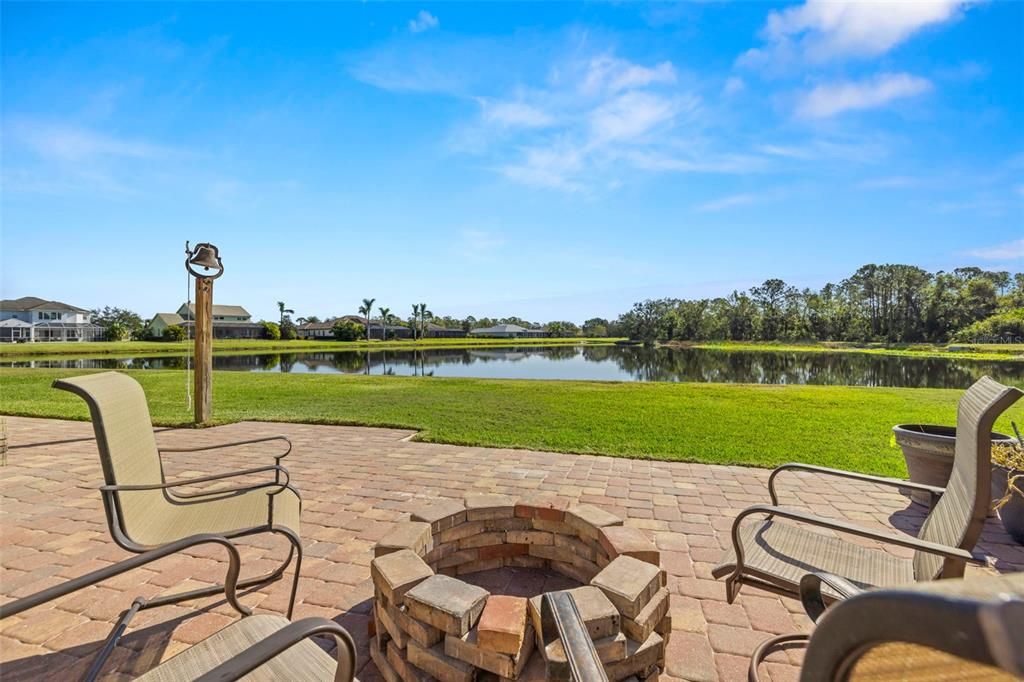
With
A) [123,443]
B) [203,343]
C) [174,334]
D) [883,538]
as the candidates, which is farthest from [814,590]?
A: [174,334]

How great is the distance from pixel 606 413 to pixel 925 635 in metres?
6.92

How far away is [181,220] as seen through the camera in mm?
11281

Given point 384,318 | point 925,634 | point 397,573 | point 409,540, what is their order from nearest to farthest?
point 925,634, point 397,573, point 409,540, point 384,318

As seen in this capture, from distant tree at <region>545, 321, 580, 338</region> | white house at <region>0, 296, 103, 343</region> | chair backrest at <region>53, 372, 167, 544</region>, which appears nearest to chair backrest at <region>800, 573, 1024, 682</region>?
chair backrest at <region>53, 372, 167, 544</region>

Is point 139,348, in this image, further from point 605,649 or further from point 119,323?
point 605,649

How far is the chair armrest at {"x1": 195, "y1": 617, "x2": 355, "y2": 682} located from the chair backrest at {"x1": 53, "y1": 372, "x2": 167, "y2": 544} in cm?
121

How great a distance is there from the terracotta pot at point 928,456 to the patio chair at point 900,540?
1676 mm

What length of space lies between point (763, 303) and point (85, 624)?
6384 centimetres

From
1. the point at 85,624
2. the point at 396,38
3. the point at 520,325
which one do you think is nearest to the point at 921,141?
the point at 396,38

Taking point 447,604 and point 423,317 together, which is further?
point 423,317

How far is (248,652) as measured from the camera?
0.90 metres

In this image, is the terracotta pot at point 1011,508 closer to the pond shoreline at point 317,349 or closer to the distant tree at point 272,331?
the pond shoreline at point 317,349

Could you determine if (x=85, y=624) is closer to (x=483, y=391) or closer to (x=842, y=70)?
(x=483, y=391)

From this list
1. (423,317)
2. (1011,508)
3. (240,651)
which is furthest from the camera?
(423,317)
